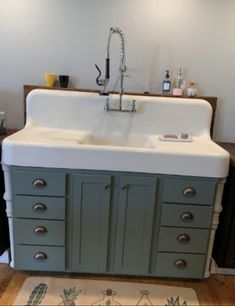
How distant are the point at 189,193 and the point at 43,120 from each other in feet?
3.52

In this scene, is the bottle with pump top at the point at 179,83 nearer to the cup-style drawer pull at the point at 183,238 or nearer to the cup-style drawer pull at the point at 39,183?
the cup-style drawer pull at the point at 183,238

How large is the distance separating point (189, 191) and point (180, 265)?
0.48m

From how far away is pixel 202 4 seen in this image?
1.88m

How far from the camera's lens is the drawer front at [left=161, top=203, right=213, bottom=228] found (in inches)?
62.1

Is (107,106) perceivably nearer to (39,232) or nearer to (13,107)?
(13,107)

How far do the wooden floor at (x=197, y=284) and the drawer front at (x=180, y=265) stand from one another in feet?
0.27

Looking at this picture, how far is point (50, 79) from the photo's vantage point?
1.93 m

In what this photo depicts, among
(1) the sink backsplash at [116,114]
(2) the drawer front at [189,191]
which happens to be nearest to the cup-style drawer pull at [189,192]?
(2) the drawer front at [189,191]

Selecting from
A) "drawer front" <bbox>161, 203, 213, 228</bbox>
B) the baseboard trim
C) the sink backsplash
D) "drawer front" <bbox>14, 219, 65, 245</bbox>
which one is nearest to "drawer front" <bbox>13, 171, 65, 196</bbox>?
"drawer front" <bbox>14, 219, 65, 245</bbox>

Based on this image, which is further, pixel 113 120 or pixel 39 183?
pixel 113 120

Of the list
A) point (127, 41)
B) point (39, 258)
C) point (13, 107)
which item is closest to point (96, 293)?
point (39, 258)

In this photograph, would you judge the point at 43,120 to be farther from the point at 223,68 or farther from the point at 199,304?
the point at 199,304

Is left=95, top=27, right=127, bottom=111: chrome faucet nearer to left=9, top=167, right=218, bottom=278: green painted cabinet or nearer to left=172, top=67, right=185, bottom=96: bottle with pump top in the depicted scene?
left=172, top=67, right=185, bottom=96: bottle with pump top

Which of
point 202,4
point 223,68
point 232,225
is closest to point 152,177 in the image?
point 232,225
